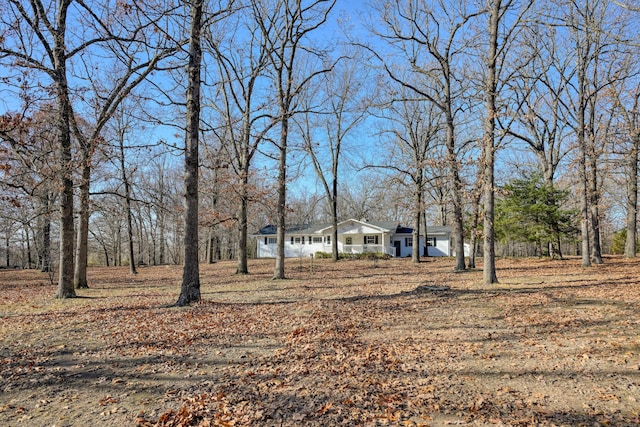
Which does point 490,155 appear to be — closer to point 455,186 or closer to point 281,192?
point 455,186

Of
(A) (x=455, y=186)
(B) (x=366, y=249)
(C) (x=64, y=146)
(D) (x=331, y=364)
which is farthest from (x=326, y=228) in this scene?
(D) (x=331, y=364)

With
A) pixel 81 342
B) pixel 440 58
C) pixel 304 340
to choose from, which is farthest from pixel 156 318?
pixel 440 58

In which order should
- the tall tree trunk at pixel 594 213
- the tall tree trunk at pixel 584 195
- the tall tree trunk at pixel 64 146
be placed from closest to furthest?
the tall tree trunk at pixel 64 146, the tall tree trunk at pixel 584 195, the tall tree trunk at pixel 594 213

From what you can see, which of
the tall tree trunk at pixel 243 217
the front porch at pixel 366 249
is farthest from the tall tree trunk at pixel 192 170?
the front porch at pixel 366 249

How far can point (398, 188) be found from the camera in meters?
22.6

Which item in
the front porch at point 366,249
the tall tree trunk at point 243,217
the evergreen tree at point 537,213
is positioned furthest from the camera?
the front porch at point 366,249

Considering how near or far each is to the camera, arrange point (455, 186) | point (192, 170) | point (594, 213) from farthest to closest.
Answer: point (594, 213), point (455, 186), point (192, 170)

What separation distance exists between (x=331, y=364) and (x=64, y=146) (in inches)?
389

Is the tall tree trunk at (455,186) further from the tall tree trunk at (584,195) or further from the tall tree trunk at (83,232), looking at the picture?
the tall tree trunk at (83,232)

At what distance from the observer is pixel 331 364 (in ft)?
15.5

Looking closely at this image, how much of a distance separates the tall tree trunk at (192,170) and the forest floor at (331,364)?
33.9 inches

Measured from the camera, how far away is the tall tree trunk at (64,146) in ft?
32.3

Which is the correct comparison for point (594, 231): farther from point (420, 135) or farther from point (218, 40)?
point (218, 40)

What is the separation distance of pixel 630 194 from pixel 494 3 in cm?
1903
